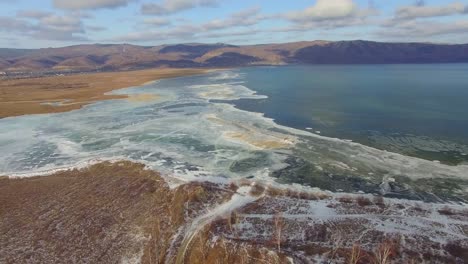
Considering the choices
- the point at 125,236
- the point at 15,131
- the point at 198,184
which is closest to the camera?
the point at 125,236

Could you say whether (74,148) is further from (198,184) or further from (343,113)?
(343,113)

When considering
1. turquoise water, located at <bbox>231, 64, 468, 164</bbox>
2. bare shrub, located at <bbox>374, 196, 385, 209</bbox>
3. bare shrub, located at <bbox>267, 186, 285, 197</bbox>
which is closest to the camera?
bare shrub, located at <bbox>374, 196, 385, 209</bbox>

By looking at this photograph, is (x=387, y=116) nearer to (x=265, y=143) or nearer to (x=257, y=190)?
(x=265, y=143)

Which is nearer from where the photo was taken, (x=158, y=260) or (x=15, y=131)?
(x=158, y=260)

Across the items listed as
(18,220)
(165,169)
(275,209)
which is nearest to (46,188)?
(18,220)

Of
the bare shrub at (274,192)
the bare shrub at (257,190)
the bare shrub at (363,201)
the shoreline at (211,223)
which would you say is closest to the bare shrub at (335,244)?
the shoreline at (211,223)

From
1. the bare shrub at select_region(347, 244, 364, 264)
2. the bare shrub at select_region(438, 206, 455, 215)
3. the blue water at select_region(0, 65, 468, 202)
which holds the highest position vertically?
the bare shrub at select_region(347, 244, 364, 264)

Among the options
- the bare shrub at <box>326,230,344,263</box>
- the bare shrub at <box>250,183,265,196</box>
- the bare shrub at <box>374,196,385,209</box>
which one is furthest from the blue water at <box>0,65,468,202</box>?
the bare shrub at <box>326,230,344,263</box>

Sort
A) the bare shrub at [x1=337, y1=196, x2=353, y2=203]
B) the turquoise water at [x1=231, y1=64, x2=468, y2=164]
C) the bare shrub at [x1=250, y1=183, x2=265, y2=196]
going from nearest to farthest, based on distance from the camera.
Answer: the bare shrub at [x1=337, y1=196, x2=353, y2=203], the bare shrub at [x1=250, y1=183, x2=265, y2=196], the turquoise water at [x1=231, y1=64, x2=468, y2=164]

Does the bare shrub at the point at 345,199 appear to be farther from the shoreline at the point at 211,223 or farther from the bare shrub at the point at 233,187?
the bare shrub at the point at 233,187

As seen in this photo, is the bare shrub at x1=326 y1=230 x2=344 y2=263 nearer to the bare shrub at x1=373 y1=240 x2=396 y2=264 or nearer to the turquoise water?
the bare shrub at x1=373 y1=240 x2=396 y2=264

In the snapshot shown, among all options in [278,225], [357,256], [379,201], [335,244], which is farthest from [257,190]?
[357,256]
